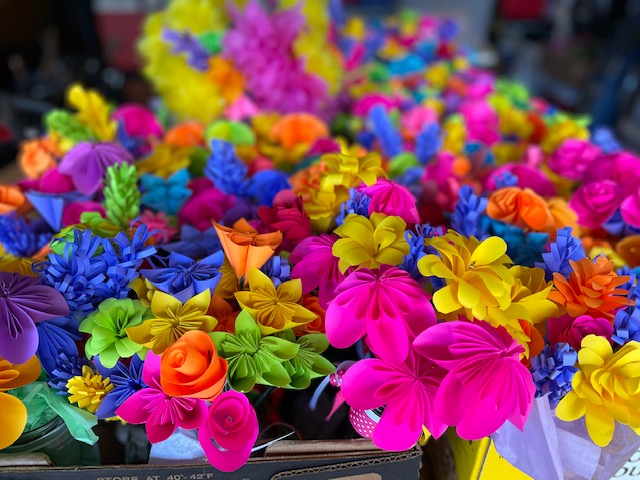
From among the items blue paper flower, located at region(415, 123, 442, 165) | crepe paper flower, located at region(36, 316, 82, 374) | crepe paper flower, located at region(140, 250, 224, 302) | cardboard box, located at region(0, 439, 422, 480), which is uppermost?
crepe paper flower, located at region(140, 250, 224, 302)

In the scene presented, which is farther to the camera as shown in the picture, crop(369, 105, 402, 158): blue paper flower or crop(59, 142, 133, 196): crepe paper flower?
crop(369, 105, 402, 158): blue paper flower

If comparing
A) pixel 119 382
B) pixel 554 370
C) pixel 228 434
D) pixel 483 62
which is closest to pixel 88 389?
pixel 119 382

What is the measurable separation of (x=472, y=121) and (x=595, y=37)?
2.47 meters

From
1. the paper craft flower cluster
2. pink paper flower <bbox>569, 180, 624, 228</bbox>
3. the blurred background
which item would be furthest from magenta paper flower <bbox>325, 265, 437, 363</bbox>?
the blurred background

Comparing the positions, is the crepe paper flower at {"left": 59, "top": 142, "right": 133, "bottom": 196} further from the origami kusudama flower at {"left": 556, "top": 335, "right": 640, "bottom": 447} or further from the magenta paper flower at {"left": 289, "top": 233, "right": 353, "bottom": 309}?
the origami kusudama flower at {"left": 556, "top": 335, "right": 640, "bottom": 447}

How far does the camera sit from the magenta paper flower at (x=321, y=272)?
0.45m

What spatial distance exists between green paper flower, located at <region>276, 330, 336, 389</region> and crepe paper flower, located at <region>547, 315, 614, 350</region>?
20 centimetres

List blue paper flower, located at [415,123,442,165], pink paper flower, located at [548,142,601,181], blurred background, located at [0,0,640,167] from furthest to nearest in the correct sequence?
blurred background, located at [0,0,640,167]
blue paper flower, located at [415,123,442,165]
pink paper flower, located at [548,142,601,181]

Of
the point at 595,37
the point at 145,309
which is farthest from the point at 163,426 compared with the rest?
the point at 595,37

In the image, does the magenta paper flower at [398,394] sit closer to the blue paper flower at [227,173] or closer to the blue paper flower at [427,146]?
the blue paper flower at [227,173]

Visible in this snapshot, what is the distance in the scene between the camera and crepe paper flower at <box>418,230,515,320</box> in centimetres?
39

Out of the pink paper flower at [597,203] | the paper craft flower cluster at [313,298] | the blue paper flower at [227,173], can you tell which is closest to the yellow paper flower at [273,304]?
the paper craft flower cluster at [313,298]

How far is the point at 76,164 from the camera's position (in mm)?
608

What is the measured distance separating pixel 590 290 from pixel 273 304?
28cm
